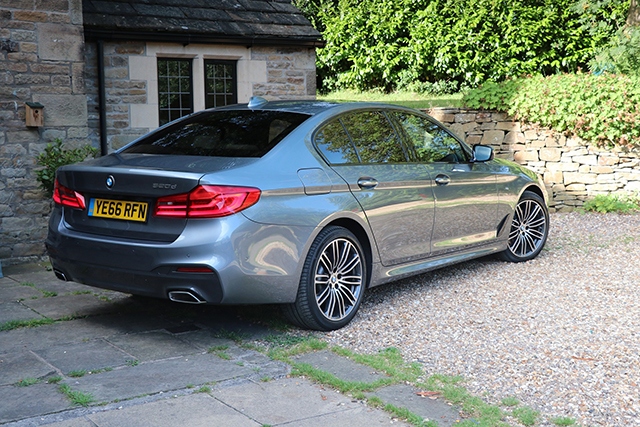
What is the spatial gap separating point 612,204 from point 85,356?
9.80 metres

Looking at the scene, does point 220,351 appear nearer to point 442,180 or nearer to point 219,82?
point 442,180

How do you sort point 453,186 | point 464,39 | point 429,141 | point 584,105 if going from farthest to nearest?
point 464,39 → point 584,105 → point 429,141 → point 453,186

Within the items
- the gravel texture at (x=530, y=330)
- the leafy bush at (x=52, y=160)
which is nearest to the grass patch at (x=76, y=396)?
the gravel texture at (x=530, y=330)

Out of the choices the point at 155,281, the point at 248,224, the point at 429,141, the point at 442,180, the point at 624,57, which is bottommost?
the point at 155,281

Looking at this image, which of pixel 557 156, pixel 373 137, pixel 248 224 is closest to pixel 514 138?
pixel 557 156

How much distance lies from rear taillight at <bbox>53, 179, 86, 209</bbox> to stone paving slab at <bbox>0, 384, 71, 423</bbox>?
4.83ft

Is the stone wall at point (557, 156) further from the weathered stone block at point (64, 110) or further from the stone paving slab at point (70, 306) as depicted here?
the stone paving slab at point (70, 306)

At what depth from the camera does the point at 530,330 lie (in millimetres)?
5613

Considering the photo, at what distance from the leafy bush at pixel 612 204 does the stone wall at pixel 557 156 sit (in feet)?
0.44

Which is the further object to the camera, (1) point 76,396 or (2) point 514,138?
(2) point 514,138

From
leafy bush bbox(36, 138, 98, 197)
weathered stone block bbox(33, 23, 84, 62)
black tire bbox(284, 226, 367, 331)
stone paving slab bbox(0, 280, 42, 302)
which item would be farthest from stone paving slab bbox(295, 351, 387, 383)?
weathered stone block bbox(33, 23, 84, 62)

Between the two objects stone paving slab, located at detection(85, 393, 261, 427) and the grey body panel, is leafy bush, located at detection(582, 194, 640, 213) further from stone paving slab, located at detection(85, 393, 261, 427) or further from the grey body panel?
stone paving slab, located at detection(85, 393, 261, 427)

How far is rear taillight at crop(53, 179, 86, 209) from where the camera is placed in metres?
5.42

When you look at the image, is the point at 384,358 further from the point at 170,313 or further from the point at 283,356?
the point at 170,313
